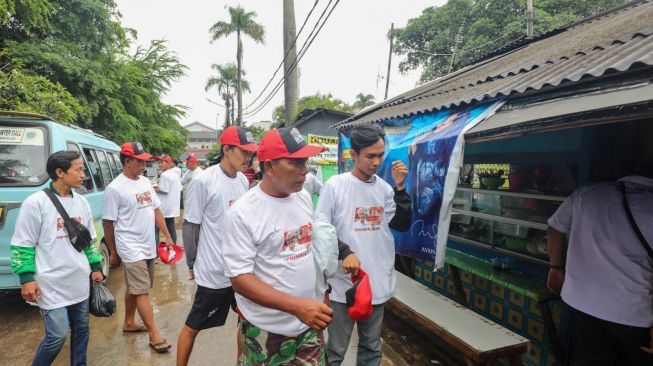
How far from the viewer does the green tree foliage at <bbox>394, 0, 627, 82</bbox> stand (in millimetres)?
18516

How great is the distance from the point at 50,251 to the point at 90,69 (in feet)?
27.4

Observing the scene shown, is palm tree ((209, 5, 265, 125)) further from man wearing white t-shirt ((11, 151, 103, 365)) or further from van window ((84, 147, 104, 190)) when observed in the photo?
man wearing white t-shirt ((11, 151, 103, 365))

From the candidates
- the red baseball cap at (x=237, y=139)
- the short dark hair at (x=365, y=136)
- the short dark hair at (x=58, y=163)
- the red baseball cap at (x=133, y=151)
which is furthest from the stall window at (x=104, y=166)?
the short dark hair at (x=365, y=136)

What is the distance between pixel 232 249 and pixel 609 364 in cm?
247

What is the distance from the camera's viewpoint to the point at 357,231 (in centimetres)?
251

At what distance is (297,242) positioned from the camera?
1841 millimetres

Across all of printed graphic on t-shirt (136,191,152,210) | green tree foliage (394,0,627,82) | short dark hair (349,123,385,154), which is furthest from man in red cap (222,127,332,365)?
green tree foliage (394,0,627,82)

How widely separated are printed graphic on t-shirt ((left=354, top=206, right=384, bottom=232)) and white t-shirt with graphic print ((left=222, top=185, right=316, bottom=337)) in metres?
0.69

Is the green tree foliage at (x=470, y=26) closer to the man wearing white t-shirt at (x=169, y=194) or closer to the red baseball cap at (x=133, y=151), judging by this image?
the man wearing white t-shirt at (x=169, y=194)

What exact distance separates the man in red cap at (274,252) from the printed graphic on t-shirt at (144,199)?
2220 mm

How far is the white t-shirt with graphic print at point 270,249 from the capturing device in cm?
171

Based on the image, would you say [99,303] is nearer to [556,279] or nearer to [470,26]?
[556,279]

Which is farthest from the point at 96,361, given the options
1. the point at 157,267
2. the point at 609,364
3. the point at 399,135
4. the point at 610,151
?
the point at 610,151

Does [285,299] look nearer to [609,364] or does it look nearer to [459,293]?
[609,364]
